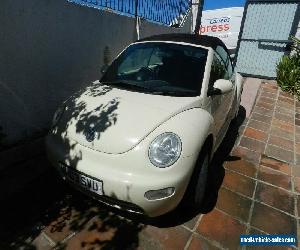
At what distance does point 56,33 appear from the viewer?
4.64m

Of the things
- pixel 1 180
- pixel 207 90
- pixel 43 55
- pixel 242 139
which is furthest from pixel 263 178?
pixel 43 55

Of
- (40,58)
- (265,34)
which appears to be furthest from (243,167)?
(265,34)

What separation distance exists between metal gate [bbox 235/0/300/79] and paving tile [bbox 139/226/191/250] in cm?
904

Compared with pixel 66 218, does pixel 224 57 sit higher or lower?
higher

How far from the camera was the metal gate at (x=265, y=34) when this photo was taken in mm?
9688

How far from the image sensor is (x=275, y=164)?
4621 millimetres

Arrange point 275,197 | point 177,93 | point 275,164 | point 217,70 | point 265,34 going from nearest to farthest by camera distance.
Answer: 1. point 177,93
2. point 275,197
3. point 217,70
4. point 275,164
5. point 265,34

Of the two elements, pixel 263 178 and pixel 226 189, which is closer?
pixel 226 189

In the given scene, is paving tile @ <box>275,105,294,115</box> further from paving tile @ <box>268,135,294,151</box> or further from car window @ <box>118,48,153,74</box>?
car window @ <box>118,48,153,74</box>

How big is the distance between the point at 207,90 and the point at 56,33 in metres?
2.78

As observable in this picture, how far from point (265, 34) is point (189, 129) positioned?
8951mm

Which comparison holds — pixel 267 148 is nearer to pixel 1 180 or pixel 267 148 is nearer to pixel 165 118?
pixel 165 118

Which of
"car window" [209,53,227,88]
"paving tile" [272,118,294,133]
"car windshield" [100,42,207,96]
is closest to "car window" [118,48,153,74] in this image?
"car windshield" [100,42,207,96]

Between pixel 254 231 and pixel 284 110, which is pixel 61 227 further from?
pixel 284 110
